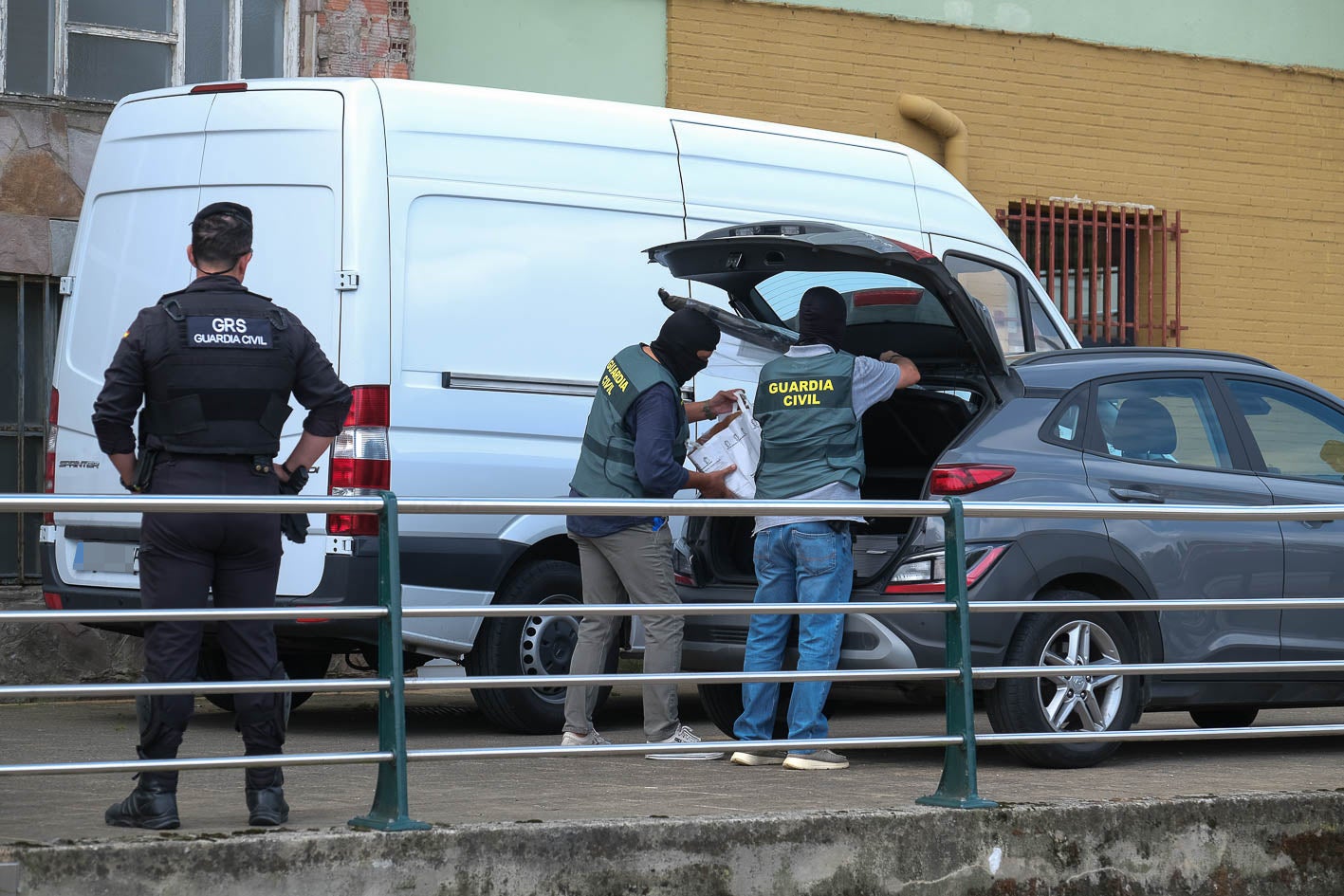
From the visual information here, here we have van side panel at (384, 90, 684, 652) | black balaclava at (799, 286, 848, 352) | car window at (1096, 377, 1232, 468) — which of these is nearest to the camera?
black balaclava at (799, 286, 848, 352)

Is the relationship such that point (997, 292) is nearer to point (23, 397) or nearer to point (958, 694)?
point (958, 694)

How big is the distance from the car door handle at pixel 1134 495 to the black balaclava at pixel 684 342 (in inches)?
63.0

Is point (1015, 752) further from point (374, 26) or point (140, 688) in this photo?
point (374, 26)

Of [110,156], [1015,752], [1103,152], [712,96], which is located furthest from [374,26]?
[1015,752]

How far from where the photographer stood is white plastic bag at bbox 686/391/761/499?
7445mm

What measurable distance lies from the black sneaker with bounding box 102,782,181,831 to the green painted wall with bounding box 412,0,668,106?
28.3 feet

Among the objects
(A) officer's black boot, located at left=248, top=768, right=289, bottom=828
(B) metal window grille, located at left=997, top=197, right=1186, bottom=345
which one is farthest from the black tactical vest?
(B) metal window grille, located at left=997, top=197, right=1186, bottom=345

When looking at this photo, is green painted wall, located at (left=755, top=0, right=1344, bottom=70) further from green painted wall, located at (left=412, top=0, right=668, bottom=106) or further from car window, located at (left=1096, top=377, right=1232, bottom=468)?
car window, located at (left=1096, top=377, right=1232, bottom=468)

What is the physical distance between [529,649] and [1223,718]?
134 inches

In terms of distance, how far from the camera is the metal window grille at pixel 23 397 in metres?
11.2

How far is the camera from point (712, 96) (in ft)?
45.0

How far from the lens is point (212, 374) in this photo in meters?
5.07

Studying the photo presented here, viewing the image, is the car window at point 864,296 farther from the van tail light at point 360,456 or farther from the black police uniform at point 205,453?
the black police uniform at point 205,453

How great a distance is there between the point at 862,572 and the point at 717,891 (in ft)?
8.05
